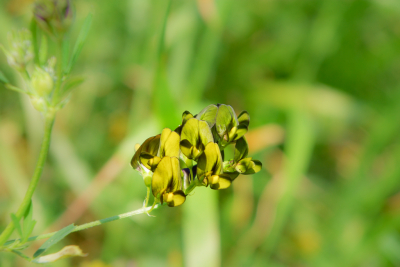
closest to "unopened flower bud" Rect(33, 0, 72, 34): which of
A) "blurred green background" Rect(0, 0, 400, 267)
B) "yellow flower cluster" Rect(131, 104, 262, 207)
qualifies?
"yellow flower cluster" Rect(131, 104, 262, 207)

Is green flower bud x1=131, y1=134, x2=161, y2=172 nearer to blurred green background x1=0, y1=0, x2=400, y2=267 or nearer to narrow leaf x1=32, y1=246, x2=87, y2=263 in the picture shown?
narrow leaf x1=32, y1=246, x2=87, y2=263

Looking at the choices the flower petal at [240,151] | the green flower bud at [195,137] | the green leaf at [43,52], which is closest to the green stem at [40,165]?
the green leaf at [43,52]

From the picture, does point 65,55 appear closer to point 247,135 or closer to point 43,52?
point 43,52

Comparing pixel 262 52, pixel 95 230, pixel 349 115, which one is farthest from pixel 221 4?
pixel 95 230

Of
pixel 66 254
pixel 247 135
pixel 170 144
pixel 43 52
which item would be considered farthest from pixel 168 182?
pixel 247 135

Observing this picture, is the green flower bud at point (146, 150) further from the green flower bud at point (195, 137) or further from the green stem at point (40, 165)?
the green stem at point (40, 165)

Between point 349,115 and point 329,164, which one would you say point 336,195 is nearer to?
point 329,164
